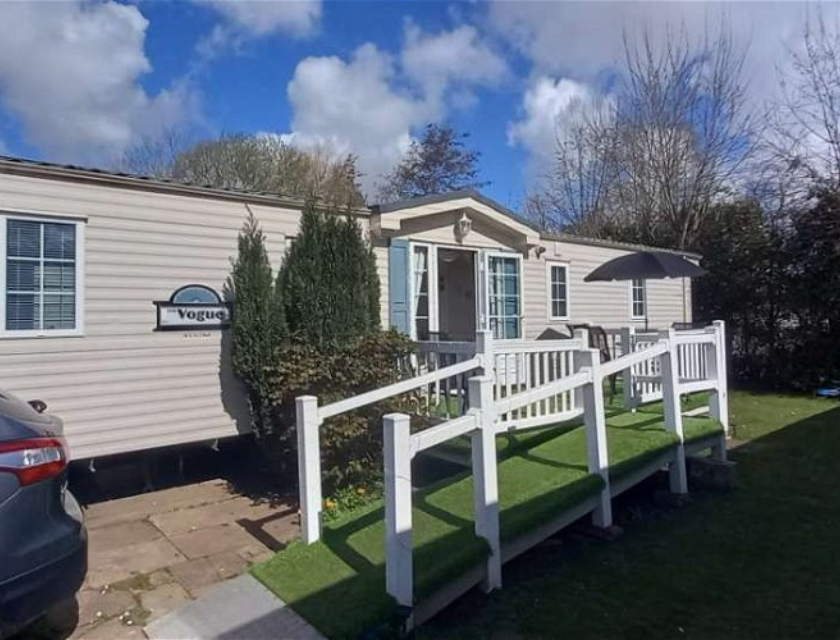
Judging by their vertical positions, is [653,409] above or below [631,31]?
below

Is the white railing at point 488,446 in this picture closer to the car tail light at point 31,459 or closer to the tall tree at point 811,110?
the car tail light at point 31,459

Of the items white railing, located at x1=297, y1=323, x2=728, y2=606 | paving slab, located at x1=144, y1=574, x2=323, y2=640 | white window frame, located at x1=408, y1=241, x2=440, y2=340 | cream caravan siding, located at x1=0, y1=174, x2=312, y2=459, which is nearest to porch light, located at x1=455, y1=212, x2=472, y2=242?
white window frame, located at x1=408, y1=241, x2=440, y2=340

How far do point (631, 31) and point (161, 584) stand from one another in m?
17.6

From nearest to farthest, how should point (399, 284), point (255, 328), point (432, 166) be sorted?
point (255, 328)
point (399, 284)
point (432, 166)

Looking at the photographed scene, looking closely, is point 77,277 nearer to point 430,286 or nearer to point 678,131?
point 430,286

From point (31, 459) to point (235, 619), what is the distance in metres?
1.39

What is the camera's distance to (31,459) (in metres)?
2.55

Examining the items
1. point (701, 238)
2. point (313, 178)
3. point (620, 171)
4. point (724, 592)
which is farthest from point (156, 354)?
point (620, 171)

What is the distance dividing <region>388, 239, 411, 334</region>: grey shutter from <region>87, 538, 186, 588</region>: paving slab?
378 centimetres

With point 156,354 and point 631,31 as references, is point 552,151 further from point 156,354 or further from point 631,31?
point 156,354

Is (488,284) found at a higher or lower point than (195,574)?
higher

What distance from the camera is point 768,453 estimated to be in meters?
6.48

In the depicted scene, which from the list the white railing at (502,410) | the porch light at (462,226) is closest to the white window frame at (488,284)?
the porch light at (462,226)

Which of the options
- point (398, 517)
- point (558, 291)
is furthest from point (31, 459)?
point (558, 291)
